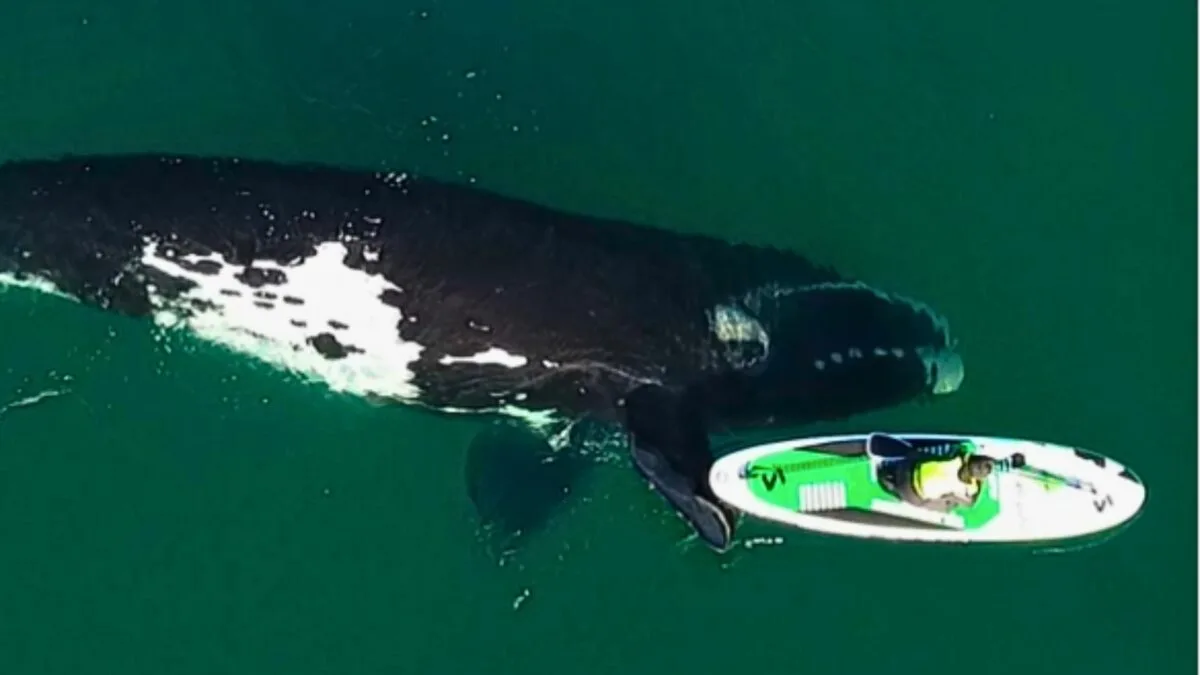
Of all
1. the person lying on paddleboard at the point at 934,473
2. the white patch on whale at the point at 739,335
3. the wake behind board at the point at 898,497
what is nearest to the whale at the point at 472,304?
the white patch on whale at the point at 739,335

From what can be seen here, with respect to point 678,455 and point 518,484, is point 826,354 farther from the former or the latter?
point 518,484

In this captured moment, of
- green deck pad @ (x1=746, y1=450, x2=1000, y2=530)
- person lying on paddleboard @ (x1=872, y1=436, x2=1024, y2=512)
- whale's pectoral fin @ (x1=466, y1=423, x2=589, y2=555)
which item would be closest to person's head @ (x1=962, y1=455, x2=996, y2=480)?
person lying on paddleboard @ (x1=872, y1=436, x2=1024, y2=512)

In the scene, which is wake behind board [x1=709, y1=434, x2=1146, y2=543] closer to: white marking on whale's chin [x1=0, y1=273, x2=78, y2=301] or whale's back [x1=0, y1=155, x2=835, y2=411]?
whale's back [x1=0, y1=155, x2=835, y2=411]

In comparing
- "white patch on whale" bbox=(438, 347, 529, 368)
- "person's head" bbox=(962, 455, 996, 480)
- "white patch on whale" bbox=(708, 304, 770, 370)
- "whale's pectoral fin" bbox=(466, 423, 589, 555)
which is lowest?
"person's head" bbox=(962, 455, 996, 480)

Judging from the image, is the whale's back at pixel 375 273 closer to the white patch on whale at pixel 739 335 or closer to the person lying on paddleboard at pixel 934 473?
the white patch on whale at pixel 739 335

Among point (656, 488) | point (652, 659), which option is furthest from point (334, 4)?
point (652, 659)

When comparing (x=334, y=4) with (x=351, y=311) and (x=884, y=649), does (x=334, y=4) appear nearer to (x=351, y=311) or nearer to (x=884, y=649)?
(x=351, y=311)
